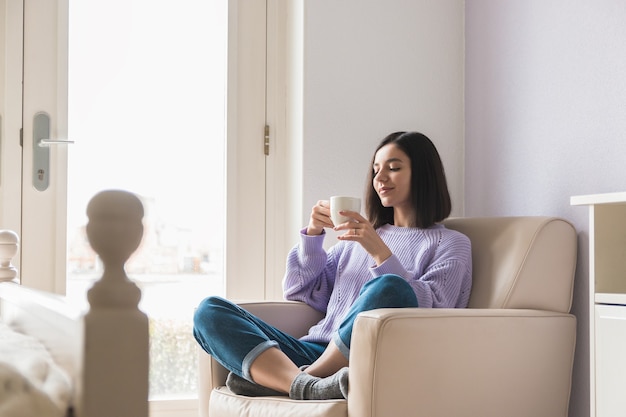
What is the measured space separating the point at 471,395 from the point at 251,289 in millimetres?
1317

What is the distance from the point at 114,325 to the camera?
902mm

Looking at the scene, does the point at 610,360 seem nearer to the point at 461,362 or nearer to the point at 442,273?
the point at 461,362

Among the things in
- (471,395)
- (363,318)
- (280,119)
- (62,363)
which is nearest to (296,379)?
(363,318)

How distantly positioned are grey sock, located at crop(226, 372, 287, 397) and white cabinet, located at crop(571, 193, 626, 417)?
30.2 inches

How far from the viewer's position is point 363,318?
1976mm

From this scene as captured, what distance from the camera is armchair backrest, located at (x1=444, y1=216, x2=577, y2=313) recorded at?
2363 mm

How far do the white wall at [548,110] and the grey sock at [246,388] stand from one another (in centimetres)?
96

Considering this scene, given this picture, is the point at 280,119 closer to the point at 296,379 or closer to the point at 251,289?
the point at 251,289

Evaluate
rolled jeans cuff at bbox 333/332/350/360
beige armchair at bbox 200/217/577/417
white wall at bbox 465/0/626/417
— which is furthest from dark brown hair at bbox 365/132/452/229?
rolled jeans cuff at bbox 333/332/350/360

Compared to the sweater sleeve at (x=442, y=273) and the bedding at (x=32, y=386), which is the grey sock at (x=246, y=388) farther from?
the bedding at (x=32, y=386)

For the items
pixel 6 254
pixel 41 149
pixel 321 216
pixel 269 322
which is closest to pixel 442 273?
pixel 321 216

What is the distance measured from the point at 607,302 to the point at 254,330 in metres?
0.89

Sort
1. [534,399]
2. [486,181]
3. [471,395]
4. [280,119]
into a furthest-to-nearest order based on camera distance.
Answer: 1. [280,119]
2. [486,181]
3. [534,399]
4. [471,395]

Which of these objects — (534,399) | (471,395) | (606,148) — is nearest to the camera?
(471,395)
